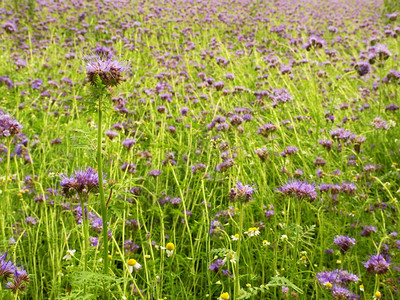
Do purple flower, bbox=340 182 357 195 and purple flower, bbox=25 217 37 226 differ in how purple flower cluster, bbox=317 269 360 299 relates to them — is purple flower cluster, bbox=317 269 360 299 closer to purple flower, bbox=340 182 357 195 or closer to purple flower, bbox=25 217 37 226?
purple flower, bbox=340 182 357 195

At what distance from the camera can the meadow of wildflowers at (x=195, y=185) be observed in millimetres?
1675

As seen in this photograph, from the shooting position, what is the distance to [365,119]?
3840 mm

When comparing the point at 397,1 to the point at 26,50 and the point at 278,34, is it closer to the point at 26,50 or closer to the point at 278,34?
the point at 278,34

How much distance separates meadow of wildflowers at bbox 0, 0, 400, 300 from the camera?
1.67 meters

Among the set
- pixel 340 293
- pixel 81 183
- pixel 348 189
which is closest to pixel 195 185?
pixel 348 189

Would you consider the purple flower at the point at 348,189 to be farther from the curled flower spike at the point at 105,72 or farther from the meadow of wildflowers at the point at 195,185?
the curled flower spike at the point at 105,72

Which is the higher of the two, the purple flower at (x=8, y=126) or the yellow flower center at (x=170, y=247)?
the purple flower at (x=8, y=126)

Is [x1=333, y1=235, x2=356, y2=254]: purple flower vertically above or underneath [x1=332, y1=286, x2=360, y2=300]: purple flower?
above

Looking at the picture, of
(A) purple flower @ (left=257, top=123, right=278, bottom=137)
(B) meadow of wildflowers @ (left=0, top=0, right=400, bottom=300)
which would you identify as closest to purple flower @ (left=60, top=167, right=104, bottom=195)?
(B) meadow of wildflowers @ (left=0, top=0, right=400, bottom=300)

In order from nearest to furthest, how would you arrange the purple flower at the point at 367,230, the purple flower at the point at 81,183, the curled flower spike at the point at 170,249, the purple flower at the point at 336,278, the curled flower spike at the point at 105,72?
1. the curled flower spike at the point at 105,72
2. the purple flower at the point at 81,183
3. the purple flower at the point at 336,278
4. the curled flower spike at the point at 170,249
5. the purple flower at the point at 367,230

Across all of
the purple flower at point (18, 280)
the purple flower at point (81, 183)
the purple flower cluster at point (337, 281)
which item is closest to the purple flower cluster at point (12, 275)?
the purple flower at point (18, 280)

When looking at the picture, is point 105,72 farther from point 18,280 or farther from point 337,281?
point 337,281

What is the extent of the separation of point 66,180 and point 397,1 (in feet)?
35.6

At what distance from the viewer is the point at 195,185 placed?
2793 mm
